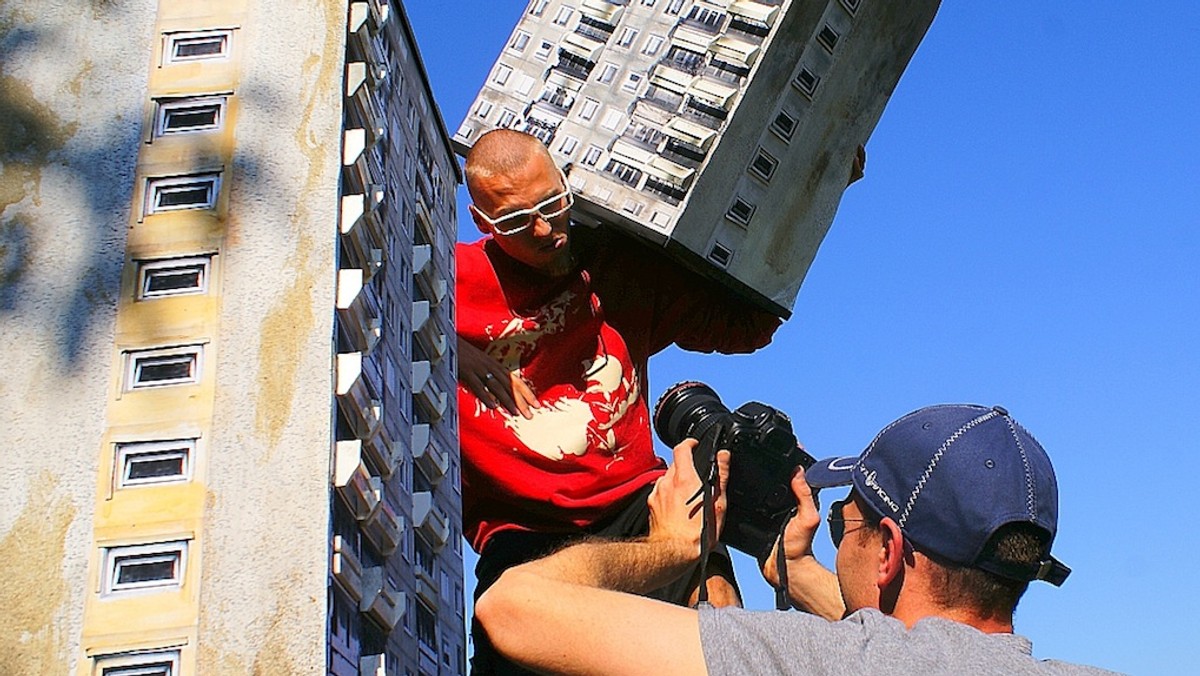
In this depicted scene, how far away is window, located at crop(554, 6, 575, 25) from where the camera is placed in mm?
3951

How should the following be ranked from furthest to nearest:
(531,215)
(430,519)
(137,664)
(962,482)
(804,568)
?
(531,215) → (430,519) → (804,568) → (137,664) → (962,482)

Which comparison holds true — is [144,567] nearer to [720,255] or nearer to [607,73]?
[720,255]

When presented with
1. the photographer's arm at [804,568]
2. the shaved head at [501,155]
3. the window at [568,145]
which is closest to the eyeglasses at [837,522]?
the photographer's arm at [804,568]

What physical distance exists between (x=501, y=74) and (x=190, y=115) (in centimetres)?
132

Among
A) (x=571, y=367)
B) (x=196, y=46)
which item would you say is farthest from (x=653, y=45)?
(x=196, y=46)

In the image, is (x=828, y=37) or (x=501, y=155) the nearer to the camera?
(x=501, y=155)

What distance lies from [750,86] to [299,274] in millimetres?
1579

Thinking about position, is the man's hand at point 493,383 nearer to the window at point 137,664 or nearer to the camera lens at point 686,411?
the camera lens at point 686,411

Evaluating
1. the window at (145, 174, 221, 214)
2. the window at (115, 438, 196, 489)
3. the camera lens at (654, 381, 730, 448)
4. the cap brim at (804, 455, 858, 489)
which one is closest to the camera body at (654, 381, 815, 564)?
the camera lens at (654, 381, 730, 448)

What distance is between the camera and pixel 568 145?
3.71m

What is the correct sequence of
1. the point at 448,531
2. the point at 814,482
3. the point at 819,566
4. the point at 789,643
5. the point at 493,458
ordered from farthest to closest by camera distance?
the point at 493,458 → the point at 448,531 → the point at 819,566 → the point at 814,482 → the point at 789,643

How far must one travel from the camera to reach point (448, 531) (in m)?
3.17

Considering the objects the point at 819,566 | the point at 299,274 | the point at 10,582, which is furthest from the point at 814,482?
the point at 10,582

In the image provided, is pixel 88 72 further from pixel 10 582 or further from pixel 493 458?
pixel 493 458
